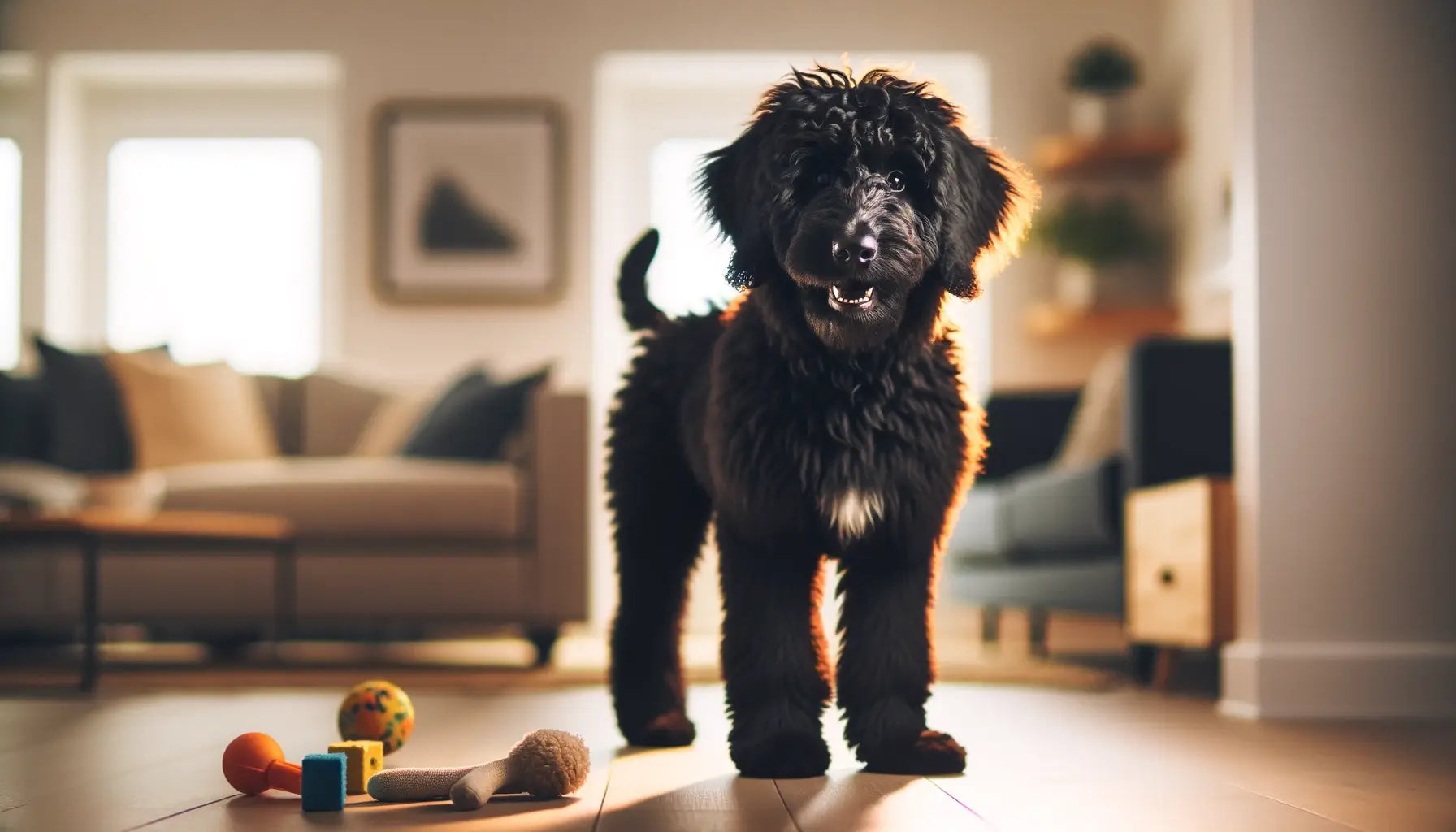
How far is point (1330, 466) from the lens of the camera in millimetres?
2490

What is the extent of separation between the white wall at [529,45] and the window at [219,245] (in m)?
0.51

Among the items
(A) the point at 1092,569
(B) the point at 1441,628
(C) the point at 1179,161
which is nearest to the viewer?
(B) the point at 1441,628

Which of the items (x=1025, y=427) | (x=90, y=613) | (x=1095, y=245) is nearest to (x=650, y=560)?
(x=90, y=613)

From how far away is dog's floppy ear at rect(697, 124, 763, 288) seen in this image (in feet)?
5.48

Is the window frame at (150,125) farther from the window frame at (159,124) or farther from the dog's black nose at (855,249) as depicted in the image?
the dog's black nose at (855,249)

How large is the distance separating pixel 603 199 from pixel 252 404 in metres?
2.08

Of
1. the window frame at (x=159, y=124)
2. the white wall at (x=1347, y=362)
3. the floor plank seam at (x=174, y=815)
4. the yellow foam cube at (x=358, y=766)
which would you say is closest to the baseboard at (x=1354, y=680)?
the white wall at (x=1347, y=362)

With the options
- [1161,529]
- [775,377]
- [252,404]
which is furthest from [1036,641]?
[775,377]

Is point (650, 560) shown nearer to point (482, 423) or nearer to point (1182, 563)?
point (1182, 563)

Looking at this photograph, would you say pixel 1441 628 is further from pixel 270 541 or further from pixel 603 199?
pixel 603 199

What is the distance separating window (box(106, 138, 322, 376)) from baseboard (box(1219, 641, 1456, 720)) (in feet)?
16.9

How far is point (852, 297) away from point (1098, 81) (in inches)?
184

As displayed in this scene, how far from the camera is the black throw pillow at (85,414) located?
445 centimetres

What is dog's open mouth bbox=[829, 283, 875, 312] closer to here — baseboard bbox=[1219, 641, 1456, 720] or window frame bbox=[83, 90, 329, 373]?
baseboard bbox=[1219, 641, 1456, 720]
